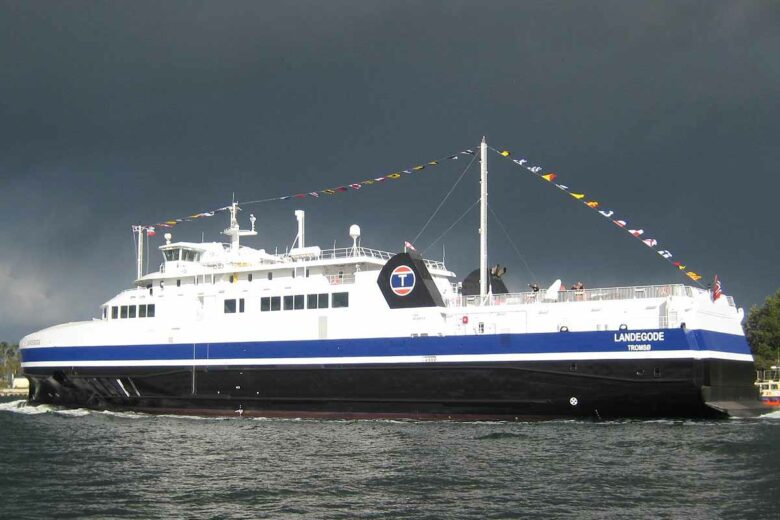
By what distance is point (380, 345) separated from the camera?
28.3m

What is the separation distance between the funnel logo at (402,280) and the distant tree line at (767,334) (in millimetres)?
35070

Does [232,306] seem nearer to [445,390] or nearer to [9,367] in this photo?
[445,390]

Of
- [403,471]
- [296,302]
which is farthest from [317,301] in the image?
[403,471]

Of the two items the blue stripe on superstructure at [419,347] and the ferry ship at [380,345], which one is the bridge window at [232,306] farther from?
the blue stripe on superstructure at [419,347]

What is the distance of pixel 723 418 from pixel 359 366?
10974 millimetres

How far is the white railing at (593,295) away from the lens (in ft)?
83.5

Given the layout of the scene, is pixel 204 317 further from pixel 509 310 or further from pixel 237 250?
pixel 509 310

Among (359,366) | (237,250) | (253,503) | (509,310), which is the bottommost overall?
(253,503)

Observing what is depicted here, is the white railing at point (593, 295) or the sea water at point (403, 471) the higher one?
the white railing at point (593, 295)

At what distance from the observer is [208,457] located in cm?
2069

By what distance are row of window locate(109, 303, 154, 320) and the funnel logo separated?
34.1ft

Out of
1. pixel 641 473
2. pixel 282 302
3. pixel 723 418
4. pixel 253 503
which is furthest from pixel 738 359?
pixel 253 503

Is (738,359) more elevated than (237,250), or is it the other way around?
(237,250)

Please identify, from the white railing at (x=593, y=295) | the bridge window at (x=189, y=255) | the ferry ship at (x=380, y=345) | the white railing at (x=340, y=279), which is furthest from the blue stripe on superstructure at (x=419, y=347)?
the bridge window at (x=189, y=255)
